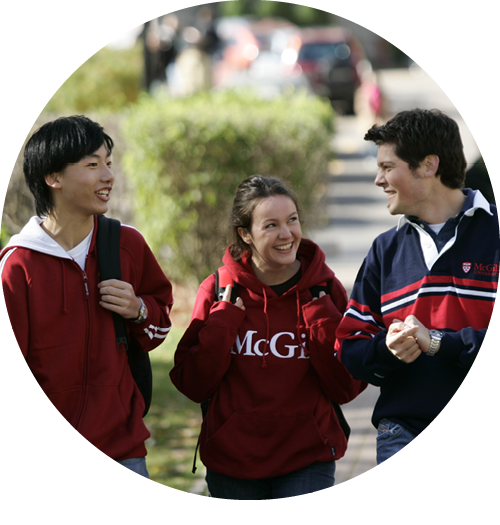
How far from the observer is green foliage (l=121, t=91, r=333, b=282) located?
7742mm

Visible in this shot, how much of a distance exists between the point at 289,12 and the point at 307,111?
3699 cm

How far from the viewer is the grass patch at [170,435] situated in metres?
5.05

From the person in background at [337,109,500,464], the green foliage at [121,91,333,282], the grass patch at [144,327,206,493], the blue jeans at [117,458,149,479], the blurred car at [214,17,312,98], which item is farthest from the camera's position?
the blurred car at [214,17,312,98]

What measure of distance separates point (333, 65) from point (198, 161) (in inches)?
608

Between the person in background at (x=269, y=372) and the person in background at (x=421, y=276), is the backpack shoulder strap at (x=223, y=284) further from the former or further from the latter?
the person in background at (x=421, y=276)

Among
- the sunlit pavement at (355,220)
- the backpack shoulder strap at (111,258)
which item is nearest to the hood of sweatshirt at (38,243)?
the backpack shoulder strap at (111,258)

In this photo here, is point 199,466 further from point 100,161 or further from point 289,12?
point 289,12

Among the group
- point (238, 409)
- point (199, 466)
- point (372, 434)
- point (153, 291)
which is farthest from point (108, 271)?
point (372, 434)

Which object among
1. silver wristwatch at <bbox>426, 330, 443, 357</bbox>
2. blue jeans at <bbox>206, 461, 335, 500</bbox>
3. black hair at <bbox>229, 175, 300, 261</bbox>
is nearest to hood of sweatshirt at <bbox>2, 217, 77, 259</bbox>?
black hair at <bbox>229, 175, 300, 261</bbox>

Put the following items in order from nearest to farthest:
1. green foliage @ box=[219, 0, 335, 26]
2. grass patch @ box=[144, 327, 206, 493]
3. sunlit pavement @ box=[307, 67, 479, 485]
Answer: grass patch @ box=[144, 327, 206, 493], sunlit pavement @ box=[307, 67, 479, 485], green foliage @ box=[219, 0, 335, 26]

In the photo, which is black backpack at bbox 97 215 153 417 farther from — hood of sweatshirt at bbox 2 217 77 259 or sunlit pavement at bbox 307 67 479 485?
sunlit pavement at bbox 307 67 479 485

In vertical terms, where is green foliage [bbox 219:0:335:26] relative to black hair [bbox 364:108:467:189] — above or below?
above

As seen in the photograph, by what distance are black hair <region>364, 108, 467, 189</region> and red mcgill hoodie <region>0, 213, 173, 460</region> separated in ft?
4.32

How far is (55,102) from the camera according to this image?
14656 mm
